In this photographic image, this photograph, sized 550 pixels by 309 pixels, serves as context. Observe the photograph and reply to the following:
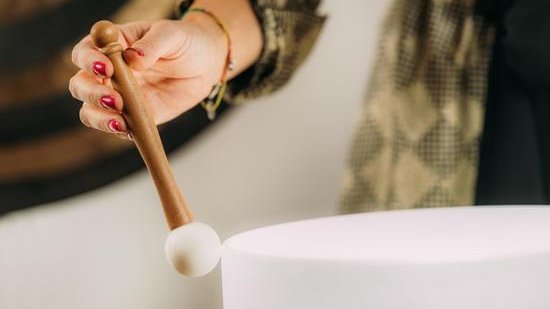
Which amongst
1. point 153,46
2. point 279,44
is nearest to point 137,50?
point 153,46

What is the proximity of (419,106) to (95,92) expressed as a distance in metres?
0.43

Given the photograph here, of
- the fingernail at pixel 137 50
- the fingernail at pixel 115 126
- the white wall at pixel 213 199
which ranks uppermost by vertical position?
the fingernail at pixel 137 50

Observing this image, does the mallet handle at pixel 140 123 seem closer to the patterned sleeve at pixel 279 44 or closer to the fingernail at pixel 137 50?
the fingernail at pixel 137 50

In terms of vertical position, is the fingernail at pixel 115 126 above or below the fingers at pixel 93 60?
below

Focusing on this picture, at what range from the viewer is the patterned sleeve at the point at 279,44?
0.76m

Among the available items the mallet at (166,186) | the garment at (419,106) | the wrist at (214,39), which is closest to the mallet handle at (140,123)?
the mallet at (166,186)

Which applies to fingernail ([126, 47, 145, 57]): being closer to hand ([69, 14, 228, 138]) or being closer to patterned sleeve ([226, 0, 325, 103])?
hand ([69, 14, 228, 138])

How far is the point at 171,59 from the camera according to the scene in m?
0.63

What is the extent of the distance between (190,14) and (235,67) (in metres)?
0.07

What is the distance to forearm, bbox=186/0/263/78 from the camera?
2.32ft

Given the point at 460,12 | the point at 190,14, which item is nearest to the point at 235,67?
the point at 190,14

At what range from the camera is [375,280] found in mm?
409

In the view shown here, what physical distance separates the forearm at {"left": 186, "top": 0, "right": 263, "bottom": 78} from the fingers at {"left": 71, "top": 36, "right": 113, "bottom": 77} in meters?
0.17

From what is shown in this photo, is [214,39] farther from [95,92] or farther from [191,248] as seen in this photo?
[191,248]
